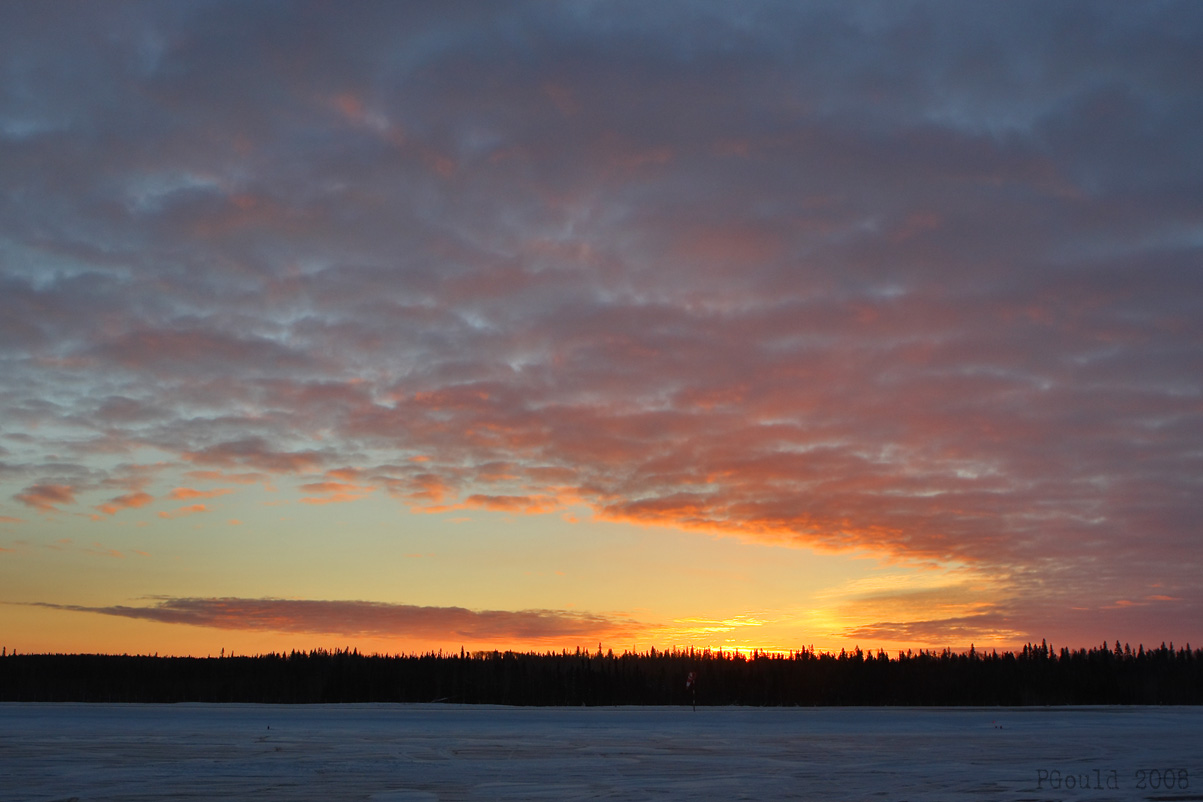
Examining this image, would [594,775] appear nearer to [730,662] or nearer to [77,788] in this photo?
[77,788]

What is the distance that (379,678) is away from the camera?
16662 centimetres

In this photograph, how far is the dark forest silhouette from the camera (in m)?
165

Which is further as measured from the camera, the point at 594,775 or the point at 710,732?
the point at 710,732

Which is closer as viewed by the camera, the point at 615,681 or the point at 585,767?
the point at 585,767

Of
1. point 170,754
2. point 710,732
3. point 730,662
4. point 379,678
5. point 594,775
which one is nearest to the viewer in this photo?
point 594,775

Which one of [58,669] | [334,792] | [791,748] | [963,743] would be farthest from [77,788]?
[58,669]

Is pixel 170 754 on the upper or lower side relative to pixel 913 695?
upper

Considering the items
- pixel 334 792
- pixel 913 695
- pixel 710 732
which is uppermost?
pixel 334 792

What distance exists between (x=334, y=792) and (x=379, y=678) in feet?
496

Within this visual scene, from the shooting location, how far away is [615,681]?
566 ft

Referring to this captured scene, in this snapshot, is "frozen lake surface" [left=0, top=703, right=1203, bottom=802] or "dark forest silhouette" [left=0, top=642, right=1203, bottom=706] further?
"dark forest silhouette" [left=0, top=642, right=1203, bottom=706]

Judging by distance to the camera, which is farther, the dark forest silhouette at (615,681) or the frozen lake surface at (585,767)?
the dark forest silhouette at (615,681)

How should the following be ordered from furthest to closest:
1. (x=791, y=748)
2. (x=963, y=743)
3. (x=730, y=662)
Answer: (x=730, y=662) < (x=963, y=743) < (x=791, y=748)

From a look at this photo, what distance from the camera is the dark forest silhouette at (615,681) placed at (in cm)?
16488
